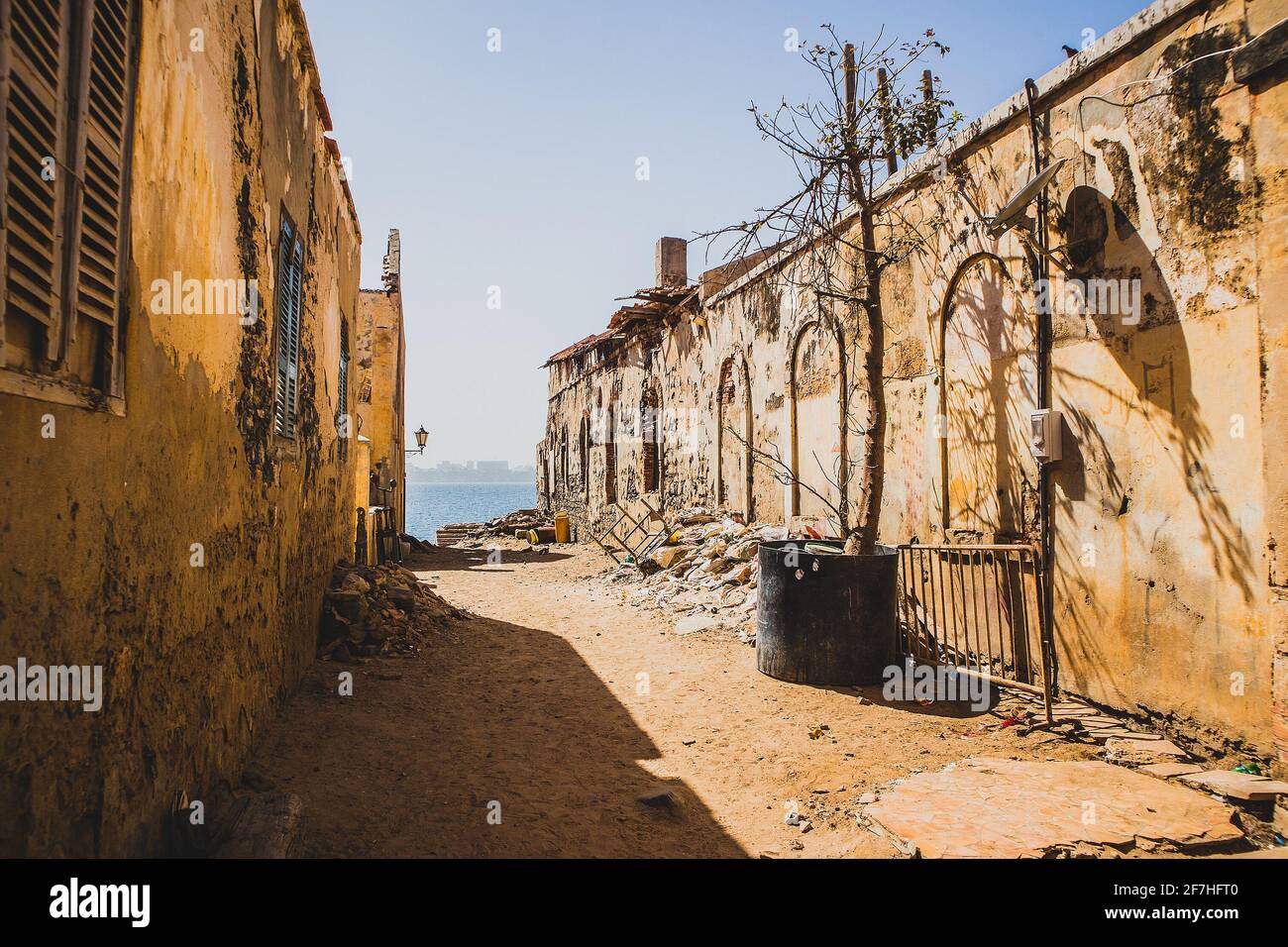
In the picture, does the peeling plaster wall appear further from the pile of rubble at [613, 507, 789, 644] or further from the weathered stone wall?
the weathered stone wall

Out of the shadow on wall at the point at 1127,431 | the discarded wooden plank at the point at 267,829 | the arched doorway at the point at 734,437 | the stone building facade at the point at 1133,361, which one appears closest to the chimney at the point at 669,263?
the arched doorway at the point at 734,437

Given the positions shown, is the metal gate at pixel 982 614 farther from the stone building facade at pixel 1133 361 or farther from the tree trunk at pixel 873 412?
the tree trunk at pixel 873 412

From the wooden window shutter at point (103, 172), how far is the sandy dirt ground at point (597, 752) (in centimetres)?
228

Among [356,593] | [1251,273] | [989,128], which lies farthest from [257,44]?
[1251,273]

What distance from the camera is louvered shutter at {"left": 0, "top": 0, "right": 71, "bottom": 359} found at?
179 centimetres

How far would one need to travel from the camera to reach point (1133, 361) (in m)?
4.54

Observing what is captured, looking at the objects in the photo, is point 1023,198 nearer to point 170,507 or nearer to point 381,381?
point 170,507

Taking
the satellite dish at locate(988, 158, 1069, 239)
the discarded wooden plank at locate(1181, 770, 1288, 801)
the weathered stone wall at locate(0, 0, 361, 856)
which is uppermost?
the satellite dish at locate(988, 158, 1069, 239)

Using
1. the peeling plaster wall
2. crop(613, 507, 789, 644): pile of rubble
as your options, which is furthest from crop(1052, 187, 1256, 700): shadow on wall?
the peeling plaster wall

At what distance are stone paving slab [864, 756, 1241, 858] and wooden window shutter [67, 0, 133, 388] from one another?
11.9 ft

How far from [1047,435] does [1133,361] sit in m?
0.72

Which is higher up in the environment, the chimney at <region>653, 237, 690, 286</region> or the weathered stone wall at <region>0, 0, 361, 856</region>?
the chimney at <region>653, 237, 690, 286</region>

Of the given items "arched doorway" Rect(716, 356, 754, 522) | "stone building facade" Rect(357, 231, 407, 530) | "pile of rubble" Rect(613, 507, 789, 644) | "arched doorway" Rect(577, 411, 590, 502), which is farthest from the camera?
"arched doorway" Rect(577, 411, 590, 502)

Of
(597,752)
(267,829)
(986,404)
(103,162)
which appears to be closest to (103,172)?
(103,162)
